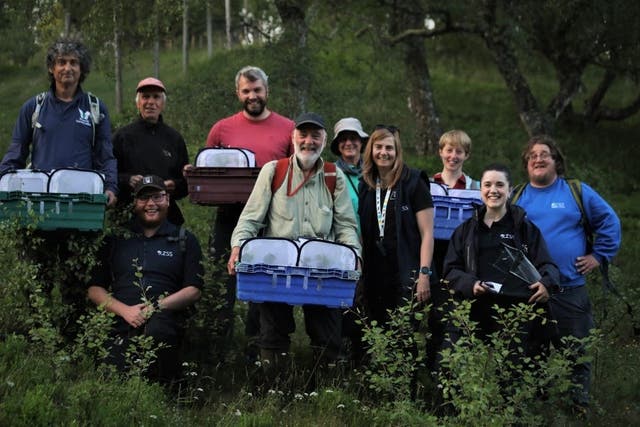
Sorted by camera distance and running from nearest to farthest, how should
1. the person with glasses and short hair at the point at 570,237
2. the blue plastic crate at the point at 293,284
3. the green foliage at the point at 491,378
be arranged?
1. the green foliage at the point at 491,378
2. the blue plastic crate at the point at 293,284
3. the person with glasses and short hair at the point at 570,237

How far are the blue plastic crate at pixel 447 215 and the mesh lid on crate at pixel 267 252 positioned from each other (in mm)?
1602

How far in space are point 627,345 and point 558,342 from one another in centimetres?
438

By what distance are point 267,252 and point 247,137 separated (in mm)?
1659

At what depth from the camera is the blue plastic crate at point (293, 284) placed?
5891 mm

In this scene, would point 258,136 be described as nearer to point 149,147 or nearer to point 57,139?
point 149,147

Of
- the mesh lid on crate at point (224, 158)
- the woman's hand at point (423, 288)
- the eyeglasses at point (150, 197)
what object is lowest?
the woman's hand at point (423, 288)

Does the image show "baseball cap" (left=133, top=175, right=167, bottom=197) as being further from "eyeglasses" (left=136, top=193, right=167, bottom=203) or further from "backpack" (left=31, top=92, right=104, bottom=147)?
"backpack" (left=31, top=92, right=104, bottom=147)

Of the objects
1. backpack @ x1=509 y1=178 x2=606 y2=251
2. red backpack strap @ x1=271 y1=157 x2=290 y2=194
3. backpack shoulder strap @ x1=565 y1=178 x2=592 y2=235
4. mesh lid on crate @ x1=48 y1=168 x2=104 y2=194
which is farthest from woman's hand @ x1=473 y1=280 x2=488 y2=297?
mesh lid on crate @ x1=48 y1=168 x2=104 y2=194

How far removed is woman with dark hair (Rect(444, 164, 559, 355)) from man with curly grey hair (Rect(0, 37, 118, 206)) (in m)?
2.62

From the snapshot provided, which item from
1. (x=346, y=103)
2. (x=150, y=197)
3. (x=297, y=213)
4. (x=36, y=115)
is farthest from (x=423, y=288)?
(x=346, y=103)

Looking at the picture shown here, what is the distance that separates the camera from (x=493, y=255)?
655 cm

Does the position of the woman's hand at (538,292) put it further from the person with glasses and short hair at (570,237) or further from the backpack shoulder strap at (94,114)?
the backpack shoulder strap at (94,114)

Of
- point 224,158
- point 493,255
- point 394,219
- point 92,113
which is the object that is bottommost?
point 493,255

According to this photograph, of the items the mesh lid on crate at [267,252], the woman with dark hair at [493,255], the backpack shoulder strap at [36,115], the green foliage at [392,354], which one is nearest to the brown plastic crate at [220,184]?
the mesh lid on crate at [267,252]
